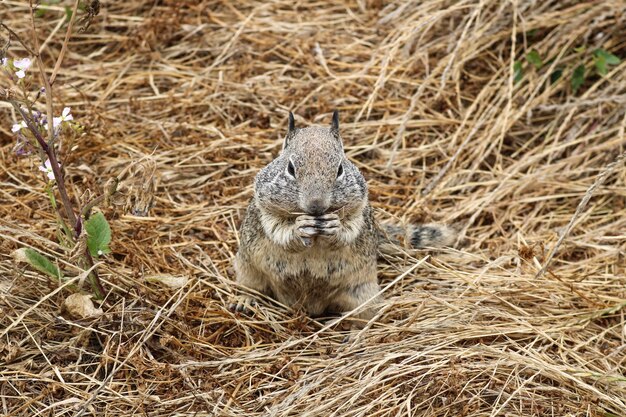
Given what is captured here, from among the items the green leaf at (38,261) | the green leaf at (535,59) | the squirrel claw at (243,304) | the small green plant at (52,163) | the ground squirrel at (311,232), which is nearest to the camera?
the small green plant at (52,163)

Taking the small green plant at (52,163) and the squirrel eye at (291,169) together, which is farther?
the squirrel eye at (291,169)

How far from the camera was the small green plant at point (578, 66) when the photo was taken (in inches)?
219

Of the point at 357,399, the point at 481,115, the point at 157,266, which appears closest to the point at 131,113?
the point at 157,266

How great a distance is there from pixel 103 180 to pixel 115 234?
62cm

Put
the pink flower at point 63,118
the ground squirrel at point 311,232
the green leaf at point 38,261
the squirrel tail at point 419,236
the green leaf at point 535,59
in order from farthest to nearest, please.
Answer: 1. the green leaf at point 535,59
2. the squirrel tail at point 419,236
3. the green leaf at point 38,261
4. the ground squirrel at point 311,232
5. the pink flower at point 63,118

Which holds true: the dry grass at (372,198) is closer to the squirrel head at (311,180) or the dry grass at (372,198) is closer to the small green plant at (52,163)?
the small green plant at (52,163)

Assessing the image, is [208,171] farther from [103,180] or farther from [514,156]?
[514,156]

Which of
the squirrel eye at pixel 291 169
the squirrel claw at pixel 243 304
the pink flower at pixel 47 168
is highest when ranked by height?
the pink flower at pixel 47 168

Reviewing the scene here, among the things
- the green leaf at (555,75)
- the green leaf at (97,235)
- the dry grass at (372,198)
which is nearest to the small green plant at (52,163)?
the green leaf at (97,235)

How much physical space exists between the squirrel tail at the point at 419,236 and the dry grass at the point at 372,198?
0.11m

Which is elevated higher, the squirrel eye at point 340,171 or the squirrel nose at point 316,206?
the squirrel eye at point 340,171

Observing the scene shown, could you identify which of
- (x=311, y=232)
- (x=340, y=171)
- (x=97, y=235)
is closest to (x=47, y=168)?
(x=97, y=235)

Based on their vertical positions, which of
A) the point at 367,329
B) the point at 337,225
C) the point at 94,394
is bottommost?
the point at 367,329

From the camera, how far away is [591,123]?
5508 millimetres
